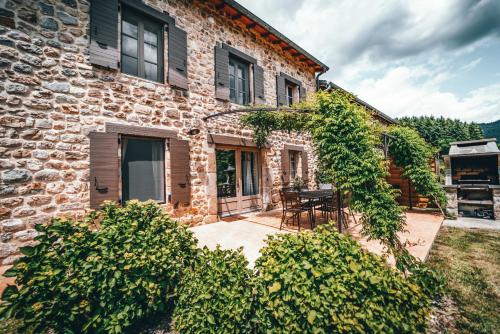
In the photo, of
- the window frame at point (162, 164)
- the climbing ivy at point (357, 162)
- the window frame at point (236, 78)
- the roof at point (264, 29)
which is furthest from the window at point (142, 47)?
the climbing ivy at point (357, 162)

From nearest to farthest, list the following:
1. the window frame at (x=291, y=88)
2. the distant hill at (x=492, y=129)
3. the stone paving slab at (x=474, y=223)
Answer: the stone paving slab at (x=474, y=223) → the window frame at (x=291, y=88) → the distant hill at (x=492, y=129)

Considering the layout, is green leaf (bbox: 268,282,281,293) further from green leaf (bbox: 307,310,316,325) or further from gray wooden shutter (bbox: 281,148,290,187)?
gray wooden shutter (bbox: 281,148,290,187)

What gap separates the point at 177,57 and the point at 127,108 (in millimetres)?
1729

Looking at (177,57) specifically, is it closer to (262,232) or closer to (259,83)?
(259,83)

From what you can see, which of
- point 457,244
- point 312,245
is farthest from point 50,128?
point 457,244

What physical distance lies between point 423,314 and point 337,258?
26.0 inches

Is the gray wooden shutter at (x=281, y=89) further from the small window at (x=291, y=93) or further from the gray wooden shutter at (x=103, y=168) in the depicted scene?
the gray wooden shutter at (x=103, y=168)

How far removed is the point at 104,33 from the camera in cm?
391

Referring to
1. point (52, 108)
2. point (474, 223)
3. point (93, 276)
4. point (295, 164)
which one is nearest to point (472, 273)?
point (474, 223)

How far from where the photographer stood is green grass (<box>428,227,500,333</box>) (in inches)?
83.0

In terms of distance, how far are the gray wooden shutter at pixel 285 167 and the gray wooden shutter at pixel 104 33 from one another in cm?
547

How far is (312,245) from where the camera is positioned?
5.72ft

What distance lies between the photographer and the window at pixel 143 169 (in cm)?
425

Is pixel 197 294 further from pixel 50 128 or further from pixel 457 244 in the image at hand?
pixel 457 244
